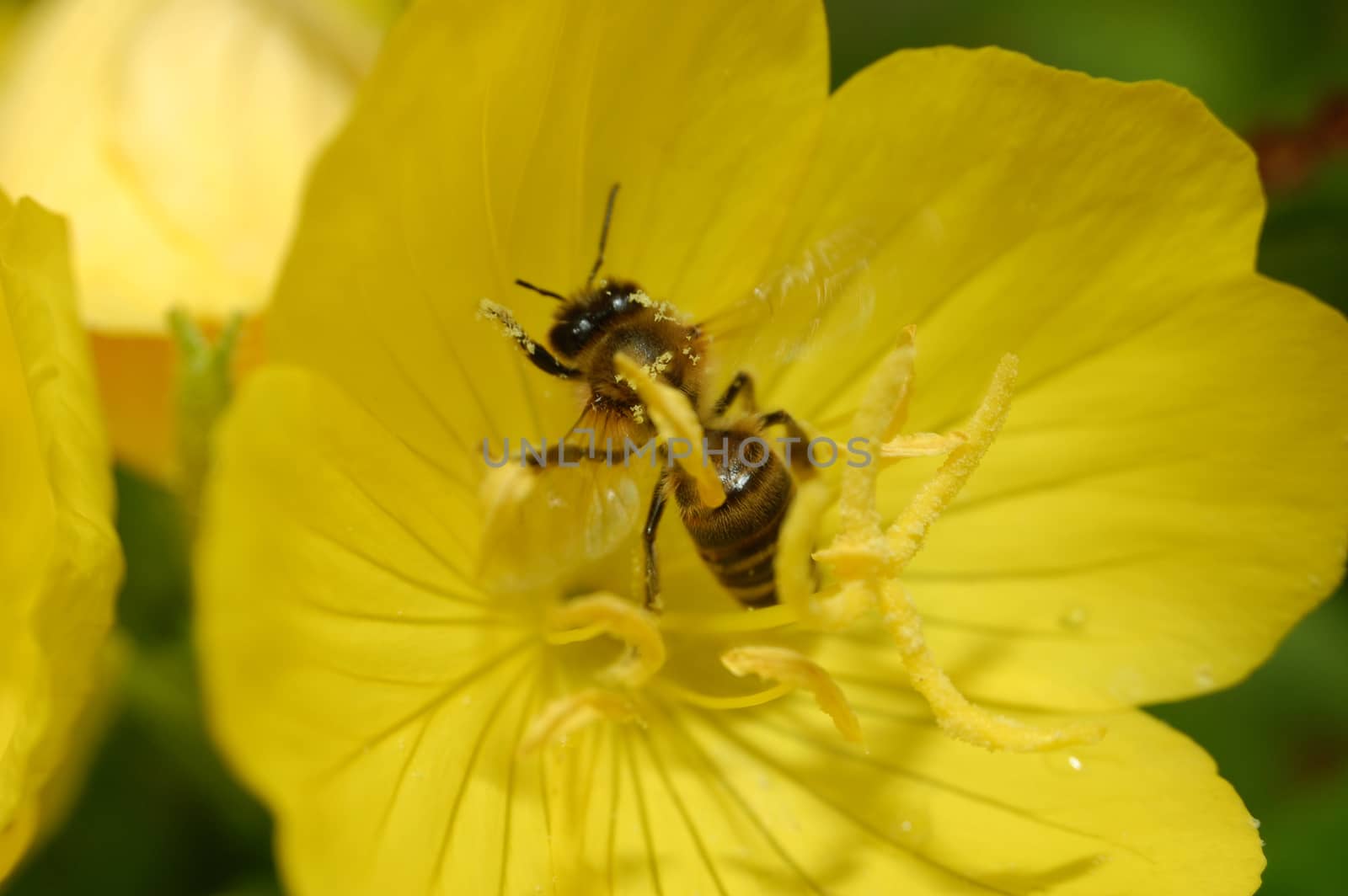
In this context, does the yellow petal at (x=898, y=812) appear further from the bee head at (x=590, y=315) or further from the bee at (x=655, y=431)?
the bee head at (x=590, y=315)

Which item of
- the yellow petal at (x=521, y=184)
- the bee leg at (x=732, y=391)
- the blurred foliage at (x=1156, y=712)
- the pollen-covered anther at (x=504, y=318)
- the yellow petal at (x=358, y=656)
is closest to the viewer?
the yellow petal at (x=358, y=656)

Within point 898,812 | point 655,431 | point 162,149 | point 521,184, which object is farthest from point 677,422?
point 162,149

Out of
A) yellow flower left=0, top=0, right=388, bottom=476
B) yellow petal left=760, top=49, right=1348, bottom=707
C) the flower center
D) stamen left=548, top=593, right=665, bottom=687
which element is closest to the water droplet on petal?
yellow petal left=760, top=49, right=1348, bottom=707

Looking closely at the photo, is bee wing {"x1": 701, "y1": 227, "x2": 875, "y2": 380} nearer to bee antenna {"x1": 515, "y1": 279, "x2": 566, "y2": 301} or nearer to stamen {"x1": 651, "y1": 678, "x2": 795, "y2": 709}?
bee antenna {"x1": 515, "y1": 279, "x2": 566, "y2": 301}

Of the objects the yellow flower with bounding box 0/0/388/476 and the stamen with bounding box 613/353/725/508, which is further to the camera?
the yellow flower with bounding box 0/0/388/476

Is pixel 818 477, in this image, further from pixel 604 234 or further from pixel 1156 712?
pixel 1156 712

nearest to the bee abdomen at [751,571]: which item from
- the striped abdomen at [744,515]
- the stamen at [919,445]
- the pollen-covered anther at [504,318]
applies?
the striped abdomen at [744,515]

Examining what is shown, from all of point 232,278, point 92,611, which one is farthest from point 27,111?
point 92,611
